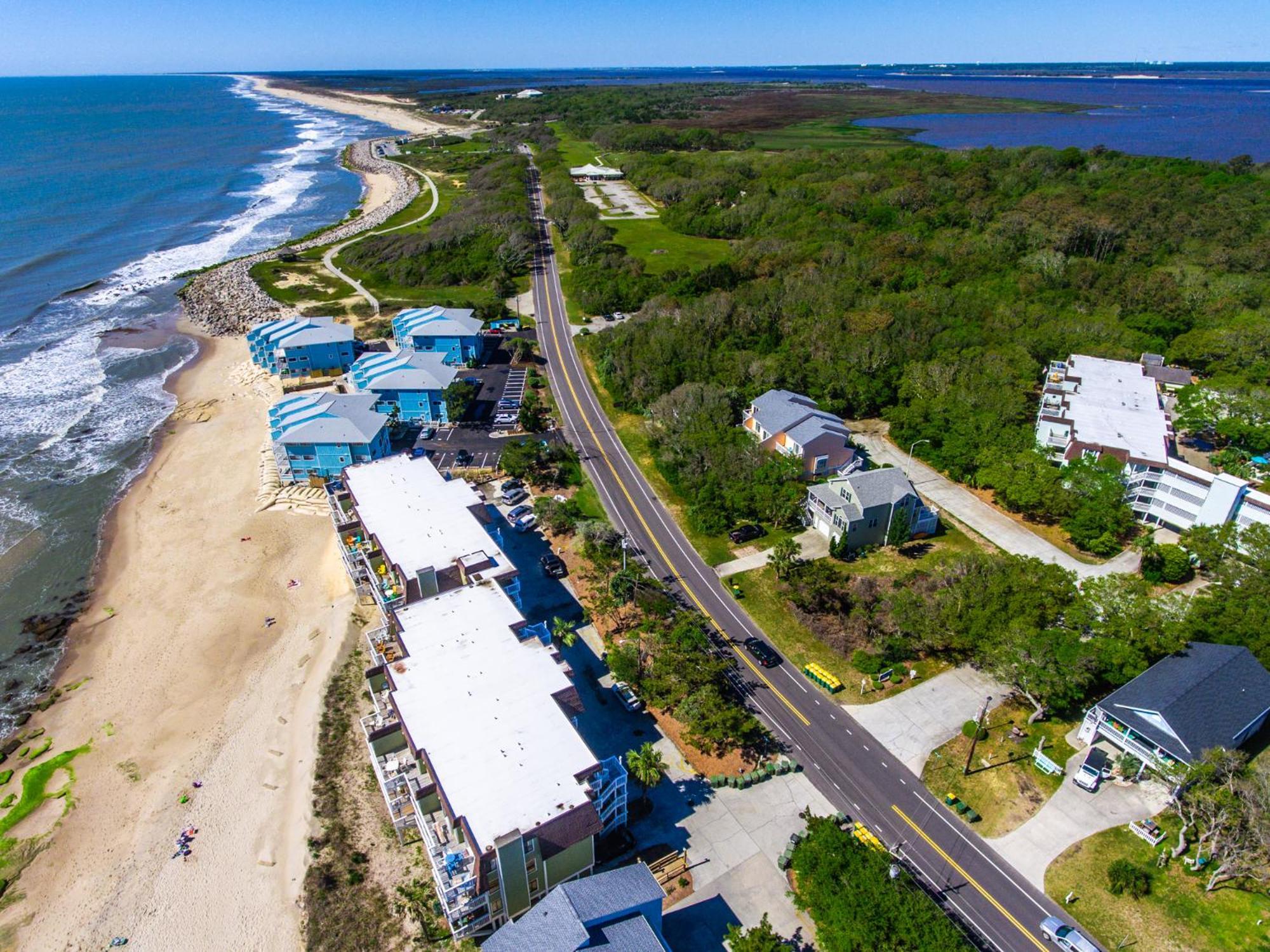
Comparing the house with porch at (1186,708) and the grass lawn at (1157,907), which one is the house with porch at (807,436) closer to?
the house with porch at (1186,708)

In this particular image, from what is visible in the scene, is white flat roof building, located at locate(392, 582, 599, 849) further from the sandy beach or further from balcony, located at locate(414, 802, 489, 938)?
the sandy beach

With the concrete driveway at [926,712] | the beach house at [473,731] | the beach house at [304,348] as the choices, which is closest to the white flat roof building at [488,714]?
the beach house at [473,731]

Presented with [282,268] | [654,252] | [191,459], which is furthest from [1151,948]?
[282,268]

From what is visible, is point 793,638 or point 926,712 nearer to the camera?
point 926,712

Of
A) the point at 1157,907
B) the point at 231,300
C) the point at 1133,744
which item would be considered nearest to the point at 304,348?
the point at 231,300

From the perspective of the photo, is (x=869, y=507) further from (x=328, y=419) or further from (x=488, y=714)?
(x=328, y=419)

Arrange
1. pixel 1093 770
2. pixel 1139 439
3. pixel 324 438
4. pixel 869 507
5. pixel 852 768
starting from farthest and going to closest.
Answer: pixel 324 438 < pixel 1139 439 < pixel 869 507 < pixel 852 768 < pixel 1093 770
